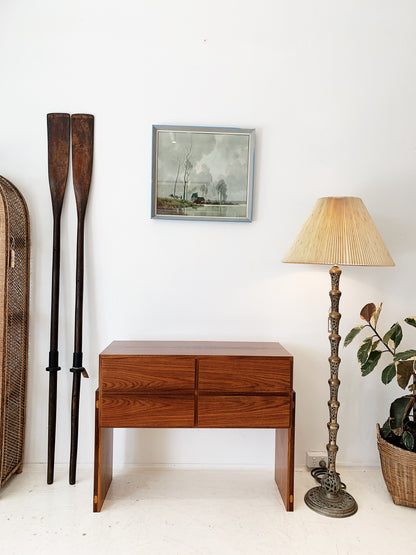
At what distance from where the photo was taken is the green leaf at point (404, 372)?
2217 mm

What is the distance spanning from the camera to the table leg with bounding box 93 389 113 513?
6.99 feet

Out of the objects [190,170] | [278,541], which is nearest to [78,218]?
[190,170]

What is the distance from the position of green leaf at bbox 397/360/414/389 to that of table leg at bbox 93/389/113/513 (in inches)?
58.0

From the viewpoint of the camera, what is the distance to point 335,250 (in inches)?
82.0

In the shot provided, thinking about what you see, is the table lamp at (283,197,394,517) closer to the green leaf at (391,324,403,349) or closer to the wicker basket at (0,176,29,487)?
the green leaf at (391,324,403,349)

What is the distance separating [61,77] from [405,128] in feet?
6.46

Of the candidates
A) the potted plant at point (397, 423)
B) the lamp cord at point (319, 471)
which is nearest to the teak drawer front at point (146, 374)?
the potted plant at point (397, 423)

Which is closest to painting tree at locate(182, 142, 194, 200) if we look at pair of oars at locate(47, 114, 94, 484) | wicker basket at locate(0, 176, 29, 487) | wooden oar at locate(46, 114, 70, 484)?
pair of oars at locate(47, 114, 94, 484)

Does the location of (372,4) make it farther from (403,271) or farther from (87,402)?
(87,402)

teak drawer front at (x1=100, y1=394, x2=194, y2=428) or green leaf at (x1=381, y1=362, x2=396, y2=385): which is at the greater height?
green leaf at (x1=381, y1=362, x2=396, y2=385)

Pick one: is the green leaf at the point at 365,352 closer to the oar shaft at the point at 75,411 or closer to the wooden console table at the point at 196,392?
the wooden console table at the point at 196,392

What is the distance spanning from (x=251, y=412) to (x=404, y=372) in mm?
777

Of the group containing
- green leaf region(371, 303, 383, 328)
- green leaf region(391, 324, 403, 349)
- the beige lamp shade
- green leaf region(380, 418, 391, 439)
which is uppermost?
the beige lamp shade

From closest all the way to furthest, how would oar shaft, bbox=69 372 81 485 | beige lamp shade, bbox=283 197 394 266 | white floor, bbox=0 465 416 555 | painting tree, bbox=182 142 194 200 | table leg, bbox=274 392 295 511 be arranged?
white floor, bbox=0 465 416 555, beige lamp shade, bbox=283 197 394 266, table leg, bbox=274 392 295 511, oar shaft, bbox=69 372 81 485, painting tree, bbox=182 142 194 200
